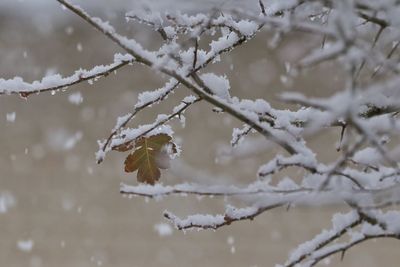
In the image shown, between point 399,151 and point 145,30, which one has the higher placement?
point 145,30

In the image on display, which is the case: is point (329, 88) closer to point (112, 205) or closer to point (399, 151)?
point (112, 205)

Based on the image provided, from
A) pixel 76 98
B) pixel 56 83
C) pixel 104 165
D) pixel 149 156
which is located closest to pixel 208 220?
pixel 149 156

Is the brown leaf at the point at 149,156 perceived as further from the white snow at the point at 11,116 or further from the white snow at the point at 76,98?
the white snow at the point at 11,116

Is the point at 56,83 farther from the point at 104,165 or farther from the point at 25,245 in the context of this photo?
the point at 25,245

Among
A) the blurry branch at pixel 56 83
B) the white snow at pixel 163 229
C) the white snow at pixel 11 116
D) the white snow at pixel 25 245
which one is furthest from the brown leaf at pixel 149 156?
the white snow at pixel 11 116

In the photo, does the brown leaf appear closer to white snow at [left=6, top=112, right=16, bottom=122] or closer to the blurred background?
the blurred background

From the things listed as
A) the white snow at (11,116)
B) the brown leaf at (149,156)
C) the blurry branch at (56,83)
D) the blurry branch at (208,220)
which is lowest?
the blurry branch at (208,220)

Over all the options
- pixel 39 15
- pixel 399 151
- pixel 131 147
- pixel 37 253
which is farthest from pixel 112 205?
pixel 399 151
